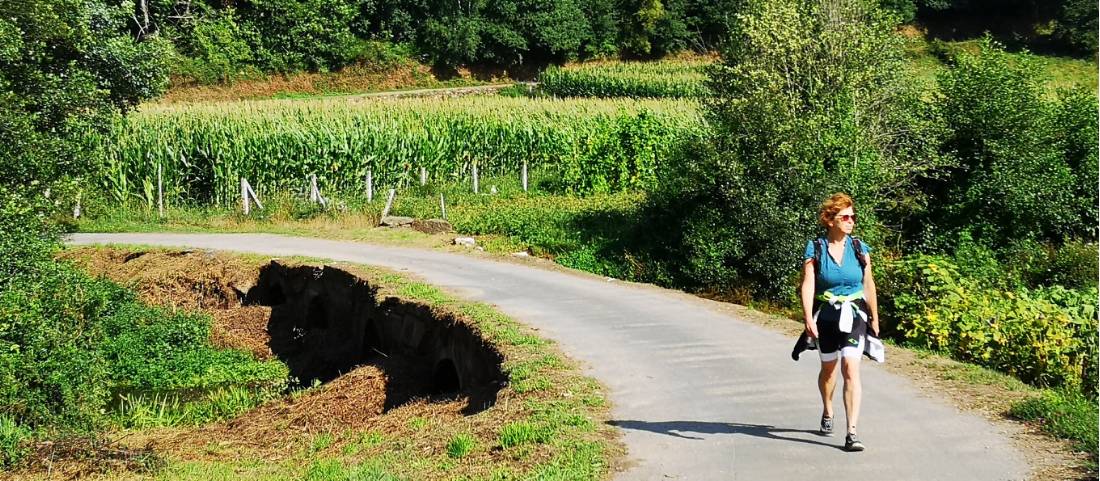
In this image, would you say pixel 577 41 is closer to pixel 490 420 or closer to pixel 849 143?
pixel 849 143

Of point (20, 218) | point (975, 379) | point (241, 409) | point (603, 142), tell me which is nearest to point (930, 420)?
point (975, 379)

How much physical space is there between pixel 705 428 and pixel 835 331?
1.55 m

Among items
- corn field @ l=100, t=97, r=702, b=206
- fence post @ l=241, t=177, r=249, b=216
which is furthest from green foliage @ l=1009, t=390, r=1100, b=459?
fence post @ l=241, t=177, r=249, b=216

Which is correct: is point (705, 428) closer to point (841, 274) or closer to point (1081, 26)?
point (841, 274)

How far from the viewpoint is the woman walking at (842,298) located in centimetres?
870

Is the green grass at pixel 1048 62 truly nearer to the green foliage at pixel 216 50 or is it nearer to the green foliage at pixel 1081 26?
the green foliage at pixel 1081 26

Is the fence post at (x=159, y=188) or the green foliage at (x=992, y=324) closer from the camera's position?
the green foliage at (x=992, y=324)

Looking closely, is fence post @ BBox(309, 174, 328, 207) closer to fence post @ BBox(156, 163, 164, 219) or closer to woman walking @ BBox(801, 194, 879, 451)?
fence post @ BBox(156, 163, 164, 219)

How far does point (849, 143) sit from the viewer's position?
20.3 metres

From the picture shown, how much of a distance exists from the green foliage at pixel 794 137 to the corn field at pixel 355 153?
6.74 m

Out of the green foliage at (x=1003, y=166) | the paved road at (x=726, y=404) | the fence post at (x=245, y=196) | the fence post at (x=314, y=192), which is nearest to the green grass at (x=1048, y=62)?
the green foliage at (x=1003, y=166)

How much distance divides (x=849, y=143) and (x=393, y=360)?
9290 mm

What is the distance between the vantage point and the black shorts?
8.71 m

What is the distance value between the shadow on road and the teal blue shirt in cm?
131
